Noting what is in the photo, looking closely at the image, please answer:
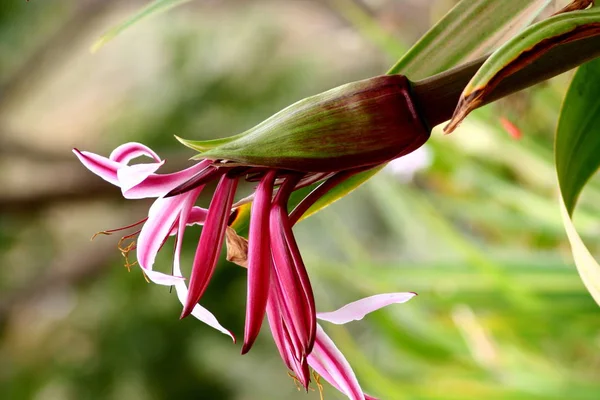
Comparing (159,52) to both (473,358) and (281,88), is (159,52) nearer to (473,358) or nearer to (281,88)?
(281,88)

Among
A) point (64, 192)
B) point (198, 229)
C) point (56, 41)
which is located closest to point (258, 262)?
point (64, 192)

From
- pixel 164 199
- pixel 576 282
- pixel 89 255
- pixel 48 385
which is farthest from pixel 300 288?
pixel 48 385

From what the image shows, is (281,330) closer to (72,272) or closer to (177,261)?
(177,261)

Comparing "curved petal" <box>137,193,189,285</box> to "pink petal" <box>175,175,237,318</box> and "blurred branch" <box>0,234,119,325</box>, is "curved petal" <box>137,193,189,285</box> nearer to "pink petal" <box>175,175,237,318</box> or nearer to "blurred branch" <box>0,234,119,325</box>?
"pink petal" <box>175,175,237,318</box>

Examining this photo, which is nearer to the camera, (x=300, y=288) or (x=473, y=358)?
(x=300, y=288)

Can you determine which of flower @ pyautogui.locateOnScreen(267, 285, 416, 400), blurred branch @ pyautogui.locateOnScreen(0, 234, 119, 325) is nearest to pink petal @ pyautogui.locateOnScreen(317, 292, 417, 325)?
flower @ pyautogui.locateOnScreen(267, 285, 416, 400)

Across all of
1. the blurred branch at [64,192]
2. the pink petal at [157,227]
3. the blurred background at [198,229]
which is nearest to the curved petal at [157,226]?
the pink petal at [157,227]

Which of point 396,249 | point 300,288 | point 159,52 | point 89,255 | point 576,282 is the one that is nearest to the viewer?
point 300,288
